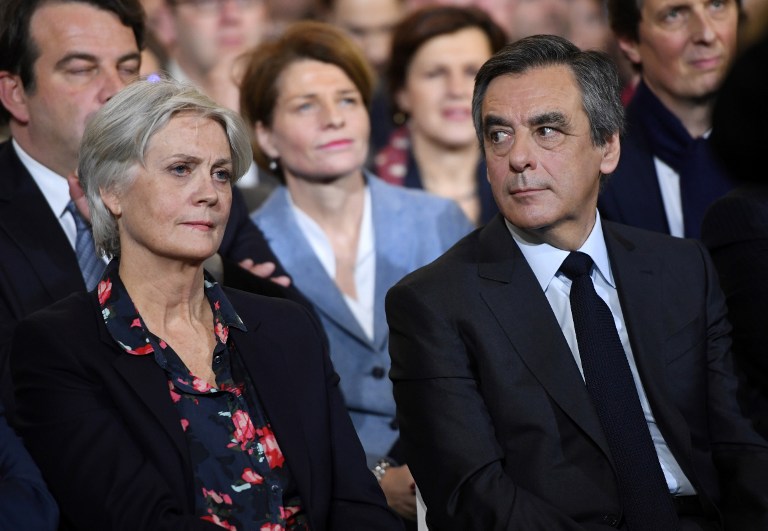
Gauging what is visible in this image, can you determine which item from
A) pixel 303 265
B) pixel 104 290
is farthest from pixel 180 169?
pixel 303 265

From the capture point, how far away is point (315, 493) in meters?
2.50

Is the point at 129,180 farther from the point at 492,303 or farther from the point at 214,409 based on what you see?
the point at 492,303

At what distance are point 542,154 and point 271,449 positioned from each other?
97 centimetres

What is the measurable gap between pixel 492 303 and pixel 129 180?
2.87ft

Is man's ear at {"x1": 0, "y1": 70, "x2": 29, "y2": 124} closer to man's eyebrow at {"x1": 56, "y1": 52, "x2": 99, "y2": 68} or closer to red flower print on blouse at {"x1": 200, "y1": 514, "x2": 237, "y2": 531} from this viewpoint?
man's eyebrow at {"x1": 56, "y1": 52, "x2": 99, "y2": 68}

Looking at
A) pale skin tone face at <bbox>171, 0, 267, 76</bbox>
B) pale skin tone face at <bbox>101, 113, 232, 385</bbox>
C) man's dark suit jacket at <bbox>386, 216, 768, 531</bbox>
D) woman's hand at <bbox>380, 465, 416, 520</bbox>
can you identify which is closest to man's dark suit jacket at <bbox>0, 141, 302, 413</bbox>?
pale skin tone face at <bbox>101, 113, 232, 385</bbox>

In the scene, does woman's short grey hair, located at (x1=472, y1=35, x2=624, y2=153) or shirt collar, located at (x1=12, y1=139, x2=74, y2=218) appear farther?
shirt collar, located at (x1=12, y1=139, x2=74, y2=218)

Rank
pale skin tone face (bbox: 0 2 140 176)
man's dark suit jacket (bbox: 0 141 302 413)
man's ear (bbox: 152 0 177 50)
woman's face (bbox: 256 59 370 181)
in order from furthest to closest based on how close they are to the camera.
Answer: man's ear (bbox: 152 0 177 50) → woman's face (bbox: 256 59 370 181) → pale skin tone face (bbox: 0 2 140 176) → man's dark suit jacket (bbox: 0 141 302 413)

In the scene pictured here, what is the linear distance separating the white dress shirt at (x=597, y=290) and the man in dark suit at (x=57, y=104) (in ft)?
2.85

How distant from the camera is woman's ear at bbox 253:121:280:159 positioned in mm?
4164

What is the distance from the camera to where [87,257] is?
305 cm

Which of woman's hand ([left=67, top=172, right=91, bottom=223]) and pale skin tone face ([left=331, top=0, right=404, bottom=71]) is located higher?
pale skin tone face ([left=331, top=0, right=404, bottom=71])

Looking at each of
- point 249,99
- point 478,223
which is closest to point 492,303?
point 249,99

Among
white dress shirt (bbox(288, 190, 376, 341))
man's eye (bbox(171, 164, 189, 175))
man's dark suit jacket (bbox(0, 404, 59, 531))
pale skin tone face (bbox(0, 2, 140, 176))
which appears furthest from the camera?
white dress shirt (bbox(288, 190, 376, 341))
